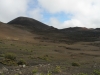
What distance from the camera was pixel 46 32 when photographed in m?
91.9

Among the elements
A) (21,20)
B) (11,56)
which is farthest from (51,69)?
(21,20)

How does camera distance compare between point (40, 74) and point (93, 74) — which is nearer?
point (40, 74)

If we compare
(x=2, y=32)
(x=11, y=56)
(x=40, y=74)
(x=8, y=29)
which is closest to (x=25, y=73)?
(x=40, y=74)

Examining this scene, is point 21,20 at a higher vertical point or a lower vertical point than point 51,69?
higher

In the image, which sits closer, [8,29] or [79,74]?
[79,74]

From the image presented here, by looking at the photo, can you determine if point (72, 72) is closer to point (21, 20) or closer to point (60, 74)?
point (60, 74)

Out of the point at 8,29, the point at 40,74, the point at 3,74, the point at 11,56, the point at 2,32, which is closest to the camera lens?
the point at 40,74

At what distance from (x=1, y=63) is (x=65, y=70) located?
8867 mm

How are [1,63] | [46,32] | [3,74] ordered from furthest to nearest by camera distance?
[46,32] < [1,63] < [3,74]

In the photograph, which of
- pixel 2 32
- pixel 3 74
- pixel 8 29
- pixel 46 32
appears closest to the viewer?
pixel 3 74

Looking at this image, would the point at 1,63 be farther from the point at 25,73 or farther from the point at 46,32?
the point at 46,32

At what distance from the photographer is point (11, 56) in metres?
24.5

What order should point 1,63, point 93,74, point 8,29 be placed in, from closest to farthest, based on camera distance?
point 93,74
point 1,63
point 8,29

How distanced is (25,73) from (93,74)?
156 inches
